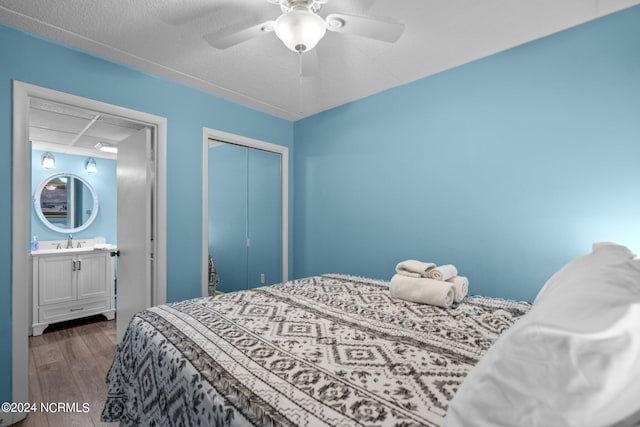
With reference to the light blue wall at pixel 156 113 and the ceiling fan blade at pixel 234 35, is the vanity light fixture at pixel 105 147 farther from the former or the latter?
the ceiling fan blade at pixel 234 35

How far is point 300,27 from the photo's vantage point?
1412 millimetres

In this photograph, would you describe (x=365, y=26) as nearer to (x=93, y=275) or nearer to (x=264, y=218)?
(x=264, y=218)

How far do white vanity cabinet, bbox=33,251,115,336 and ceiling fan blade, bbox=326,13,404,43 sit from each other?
12.5ft

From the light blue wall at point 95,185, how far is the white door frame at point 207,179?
2086mm

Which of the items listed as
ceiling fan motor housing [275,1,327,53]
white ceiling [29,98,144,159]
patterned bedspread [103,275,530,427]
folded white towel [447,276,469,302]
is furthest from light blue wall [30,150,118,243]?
folded white towel [447,276,469,302]

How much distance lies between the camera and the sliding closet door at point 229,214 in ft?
13.6

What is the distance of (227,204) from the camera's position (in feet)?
14.3

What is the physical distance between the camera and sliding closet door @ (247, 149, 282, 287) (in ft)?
12.4

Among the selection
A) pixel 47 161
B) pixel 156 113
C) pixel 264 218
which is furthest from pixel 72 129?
pixel 264 218

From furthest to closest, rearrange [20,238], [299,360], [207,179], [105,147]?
[105,147] → [207,179] → [20,238] → [299,360]

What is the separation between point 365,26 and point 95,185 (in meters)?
4.55

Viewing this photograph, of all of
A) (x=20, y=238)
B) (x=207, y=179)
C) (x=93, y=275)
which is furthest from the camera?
(x=93, y=275)

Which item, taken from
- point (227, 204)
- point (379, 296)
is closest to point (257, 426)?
point (379, 296)

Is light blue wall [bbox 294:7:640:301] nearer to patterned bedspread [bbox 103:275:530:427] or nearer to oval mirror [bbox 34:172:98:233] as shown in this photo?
patterned bedspread [bbox 103:275:530:427]
